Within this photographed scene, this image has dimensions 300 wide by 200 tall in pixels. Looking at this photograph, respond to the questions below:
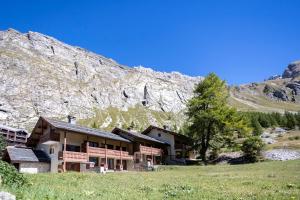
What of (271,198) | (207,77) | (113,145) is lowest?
(271,198)

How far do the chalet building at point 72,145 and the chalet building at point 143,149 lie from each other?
2.61 meters

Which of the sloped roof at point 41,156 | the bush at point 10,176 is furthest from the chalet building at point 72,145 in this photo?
the bush at point 10,176

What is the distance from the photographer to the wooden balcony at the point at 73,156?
45.8m

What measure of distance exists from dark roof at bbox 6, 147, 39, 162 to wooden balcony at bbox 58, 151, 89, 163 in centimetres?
353

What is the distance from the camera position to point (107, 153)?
54031 mm

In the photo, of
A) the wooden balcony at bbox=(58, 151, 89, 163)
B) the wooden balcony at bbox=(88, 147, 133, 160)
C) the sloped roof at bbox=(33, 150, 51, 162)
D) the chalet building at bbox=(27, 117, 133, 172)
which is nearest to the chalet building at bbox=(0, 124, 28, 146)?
the chalet building at bbox=(27, 117, 133, 172)

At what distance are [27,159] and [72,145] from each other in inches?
A: 316

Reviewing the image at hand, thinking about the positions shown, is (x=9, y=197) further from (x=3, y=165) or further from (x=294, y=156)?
(x=294, y=156)

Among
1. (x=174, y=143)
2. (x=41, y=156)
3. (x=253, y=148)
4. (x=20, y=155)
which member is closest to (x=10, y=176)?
(x=20, y=155)

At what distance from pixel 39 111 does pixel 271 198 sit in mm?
178153

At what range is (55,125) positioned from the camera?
45.8m

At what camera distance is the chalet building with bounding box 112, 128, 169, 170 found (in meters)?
60.6

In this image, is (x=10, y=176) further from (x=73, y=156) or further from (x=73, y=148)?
(x=73, y=148)

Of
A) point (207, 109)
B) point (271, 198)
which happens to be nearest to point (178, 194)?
point (271, 198)
